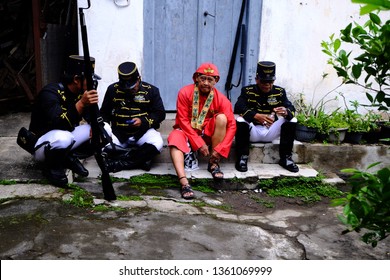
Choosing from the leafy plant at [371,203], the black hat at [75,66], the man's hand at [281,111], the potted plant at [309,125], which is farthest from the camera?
the potted plant at [309,125]

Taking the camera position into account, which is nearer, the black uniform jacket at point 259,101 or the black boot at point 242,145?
the black boot at point 242,145

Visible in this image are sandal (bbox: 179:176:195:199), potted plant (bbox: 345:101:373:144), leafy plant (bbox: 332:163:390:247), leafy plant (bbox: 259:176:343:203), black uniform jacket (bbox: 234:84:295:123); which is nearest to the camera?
leafy plant (bbox: 332:163:390:247)

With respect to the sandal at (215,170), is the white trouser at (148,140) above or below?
above

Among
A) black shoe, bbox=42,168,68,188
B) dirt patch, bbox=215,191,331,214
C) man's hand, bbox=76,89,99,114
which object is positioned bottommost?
dirt patch, bbox=215,191,331,214

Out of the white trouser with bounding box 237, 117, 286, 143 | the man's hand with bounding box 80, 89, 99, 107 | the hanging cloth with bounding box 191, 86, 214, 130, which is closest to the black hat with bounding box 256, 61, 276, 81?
the white trouser with bounding box 237, 117, 286, 143

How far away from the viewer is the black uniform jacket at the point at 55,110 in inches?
195

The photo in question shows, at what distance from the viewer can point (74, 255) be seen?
3.66 m

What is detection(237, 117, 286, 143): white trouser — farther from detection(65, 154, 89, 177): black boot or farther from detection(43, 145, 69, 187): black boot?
detection(43, 145, 69, 187): black boot

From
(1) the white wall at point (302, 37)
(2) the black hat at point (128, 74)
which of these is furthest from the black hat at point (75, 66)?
(1) the white wall at point (302, 37)

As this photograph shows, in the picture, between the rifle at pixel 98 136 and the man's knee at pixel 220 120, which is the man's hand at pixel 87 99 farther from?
the man's knee at pixel 220 120

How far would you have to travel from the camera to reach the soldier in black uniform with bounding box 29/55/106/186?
16.2ft

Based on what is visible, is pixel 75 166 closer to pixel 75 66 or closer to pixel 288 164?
pixel 75 66

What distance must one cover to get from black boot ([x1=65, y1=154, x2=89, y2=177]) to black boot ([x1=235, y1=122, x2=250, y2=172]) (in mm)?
1870

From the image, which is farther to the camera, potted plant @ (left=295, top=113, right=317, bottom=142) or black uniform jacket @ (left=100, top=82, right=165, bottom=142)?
potted plant @ (left=295, top=113, right=317, bottom=142)
